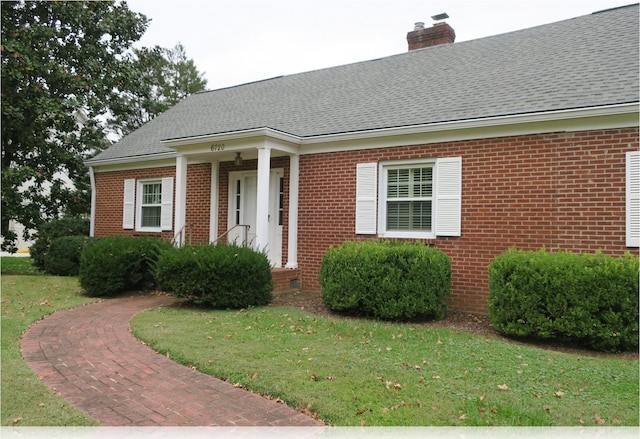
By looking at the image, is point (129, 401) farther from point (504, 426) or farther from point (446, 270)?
point (446, 270)

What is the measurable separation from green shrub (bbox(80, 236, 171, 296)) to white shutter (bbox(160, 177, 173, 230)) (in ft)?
7.85

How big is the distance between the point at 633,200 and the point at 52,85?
48.6ft

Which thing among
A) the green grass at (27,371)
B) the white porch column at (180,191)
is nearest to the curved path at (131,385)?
the green grass at (27,371)

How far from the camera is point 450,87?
9766 mm

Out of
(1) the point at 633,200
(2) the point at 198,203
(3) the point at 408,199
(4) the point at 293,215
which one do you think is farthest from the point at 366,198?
(2) the point at 198,203

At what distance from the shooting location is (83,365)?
4777 millimetres

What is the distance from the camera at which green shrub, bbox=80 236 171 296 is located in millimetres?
9070

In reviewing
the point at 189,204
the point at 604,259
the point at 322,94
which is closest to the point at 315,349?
the point at 604,259

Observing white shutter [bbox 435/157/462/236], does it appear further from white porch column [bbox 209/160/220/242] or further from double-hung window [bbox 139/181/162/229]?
double-hung window [bbox 139/181/162/229]

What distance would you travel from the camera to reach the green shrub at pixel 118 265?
9070mm

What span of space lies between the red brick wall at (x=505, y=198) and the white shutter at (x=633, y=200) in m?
0.09

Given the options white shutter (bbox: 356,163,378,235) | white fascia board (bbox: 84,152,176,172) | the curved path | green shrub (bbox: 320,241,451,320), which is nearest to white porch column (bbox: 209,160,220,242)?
white fascia board (bbox: 84,152,176,172)

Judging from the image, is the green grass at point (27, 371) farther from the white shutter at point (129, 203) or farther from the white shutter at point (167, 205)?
the white shutter at point (129, 203)

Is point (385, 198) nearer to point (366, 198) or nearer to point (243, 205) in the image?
point (366, 198)
